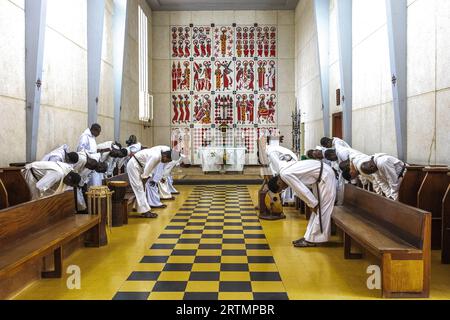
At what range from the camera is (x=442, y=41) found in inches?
261

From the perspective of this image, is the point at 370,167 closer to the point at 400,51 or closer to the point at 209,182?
the point at 400,51

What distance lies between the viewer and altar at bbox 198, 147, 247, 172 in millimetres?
16984

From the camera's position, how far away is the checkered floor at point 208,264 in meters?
4.46

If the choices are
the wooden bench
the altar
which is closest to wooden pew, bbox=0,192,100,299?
the wooden bench

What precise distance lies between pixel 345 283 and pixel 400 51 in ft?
15.4

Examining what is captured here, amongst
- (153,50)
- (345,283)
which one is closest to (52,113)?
(345,283)

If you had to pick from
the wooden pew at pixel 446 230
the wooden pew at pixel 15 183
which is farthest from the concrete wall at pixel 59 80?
the wooden pew at pixel 446 230

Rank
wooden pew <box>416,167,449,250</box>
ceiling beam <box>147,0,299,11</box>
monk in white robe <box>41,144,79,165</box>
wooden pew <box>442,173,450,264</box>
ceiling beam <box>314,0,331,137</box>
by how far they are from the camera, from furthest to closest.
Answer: ceiling beam <box>147,0,299,11</box>, ceiling beam <box>314,0,331,137</box>, monk in white robe <box>41,144,79,165</box>, wooden pew <box>416,167,449,250</box>, wooden pew <box>442,173,450,264</box>

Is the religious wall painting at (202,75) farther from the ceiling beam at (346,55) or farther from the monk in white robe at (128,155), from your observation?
the ceiling beam at (346,55)

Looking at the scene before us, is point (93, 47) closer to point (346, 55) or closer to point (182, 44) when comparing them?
point (346, 55)

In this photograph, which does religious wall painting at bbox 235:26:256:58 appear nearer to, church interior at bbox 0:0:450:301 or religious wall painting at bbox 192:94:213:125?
religious wall painting at bbox 192:94:213:125

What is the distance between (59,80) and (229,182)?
6.98m

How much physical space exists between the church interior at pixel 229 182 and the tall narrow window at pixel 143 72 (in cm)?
85

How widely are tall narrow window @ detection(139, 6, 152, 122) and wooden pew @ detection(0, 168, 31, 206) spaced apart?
10.4 meters
